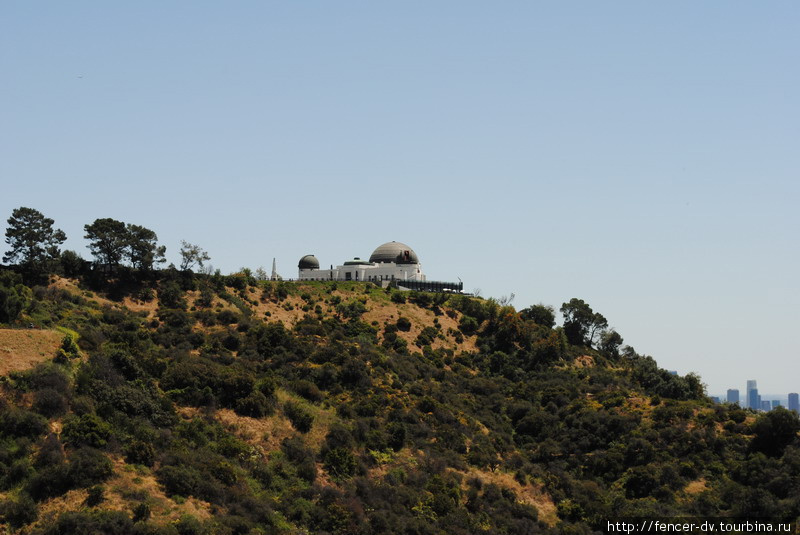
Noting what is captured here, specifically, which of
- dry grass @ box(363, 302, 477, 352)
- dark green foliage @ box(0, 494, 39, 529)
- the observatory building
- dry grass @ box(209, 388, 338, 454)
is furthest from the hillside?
the observatory building

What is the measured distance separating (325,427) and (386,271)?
63.2 m

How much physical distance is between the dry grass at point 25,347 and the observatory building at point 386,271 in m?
67.2

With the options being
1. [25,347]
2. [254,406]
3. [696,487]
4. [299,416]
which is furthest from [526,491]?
[25,347]

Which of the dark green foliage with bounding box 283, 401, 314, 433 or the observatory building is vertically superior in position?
the observatory building

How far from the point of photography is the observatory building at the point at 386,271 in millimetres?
127312

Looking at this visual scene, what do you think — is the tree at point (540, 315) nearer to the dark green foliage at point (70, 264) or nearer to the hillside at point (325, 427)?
the hillside at point (325, 427)

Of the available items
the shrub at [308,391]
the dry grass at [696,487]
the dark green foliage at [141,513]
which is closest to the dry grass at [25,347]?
the dark green foliage at [141,513]

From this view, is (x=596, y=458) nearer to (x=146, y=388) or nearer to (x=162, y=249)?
(x=146, y=388)

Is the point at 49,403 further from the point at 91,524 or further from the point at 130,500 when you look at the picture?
the point at 91,524

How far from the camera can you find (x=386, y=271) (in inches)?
5079

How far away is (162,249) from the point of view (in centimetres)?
9294

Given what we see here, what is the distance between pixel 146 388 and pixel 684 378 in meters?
63.6

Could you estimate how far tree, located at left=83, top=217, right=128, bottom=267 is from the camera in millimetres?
88562

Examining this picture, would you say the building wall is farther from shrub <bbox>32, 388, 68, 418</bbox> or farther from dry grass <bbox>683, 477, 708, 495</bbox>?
shrub <bbox>32, 388, 68, 418</bbox>
